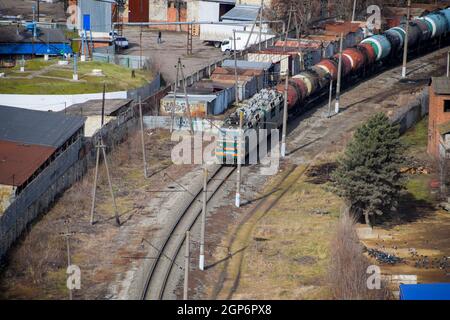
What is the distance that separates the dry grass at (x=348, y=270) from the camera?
3055 centimetres

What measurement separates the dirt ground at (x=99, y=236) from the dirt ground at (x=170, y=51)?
2505 centimetres

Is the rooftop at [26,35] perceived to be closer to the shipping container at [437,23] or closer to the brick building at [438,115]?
the shipping container at [437,23]

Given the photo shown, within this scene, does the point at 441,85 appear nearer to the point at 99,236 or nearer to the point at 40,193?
the point at 99,236

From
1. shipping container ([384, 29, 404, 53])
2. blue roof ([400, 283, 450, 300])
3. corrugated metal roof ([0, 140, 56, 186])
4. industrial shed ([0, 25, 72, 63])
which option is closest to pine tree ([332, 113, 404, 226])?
blue roof ([400, 283, 450, 300])

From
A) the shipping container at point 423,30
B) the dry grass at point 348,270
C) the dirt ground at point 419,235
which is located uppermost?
the shipping container at point 423,30

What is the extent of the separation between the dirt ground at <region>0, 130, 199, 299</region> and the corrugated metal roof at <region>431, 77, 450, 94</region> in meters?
13.9

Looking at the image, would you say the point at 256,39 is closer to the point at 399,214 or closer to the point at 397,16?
the point at 397,16

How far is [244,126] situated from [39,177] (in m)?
11.0

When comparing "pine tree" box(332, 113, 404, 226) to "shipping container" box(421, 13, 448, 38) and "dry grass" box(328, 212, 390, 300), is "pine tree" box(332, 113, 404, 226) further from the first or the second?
"shipping container" box(421, 13, 448, 38)

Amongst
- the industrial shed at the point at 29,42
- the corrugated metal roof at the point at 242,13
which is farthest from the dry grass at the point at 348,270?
the corrugated metal roof at the point at 242,13

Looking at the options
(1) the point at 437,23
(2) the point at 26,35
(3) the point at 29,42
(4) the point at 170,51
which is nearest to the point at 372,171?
(1) the point at 437,23

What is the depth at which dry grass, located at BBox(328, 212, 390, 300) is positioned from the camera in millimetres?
30547

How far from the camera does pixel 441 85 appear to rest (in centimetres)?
5125
